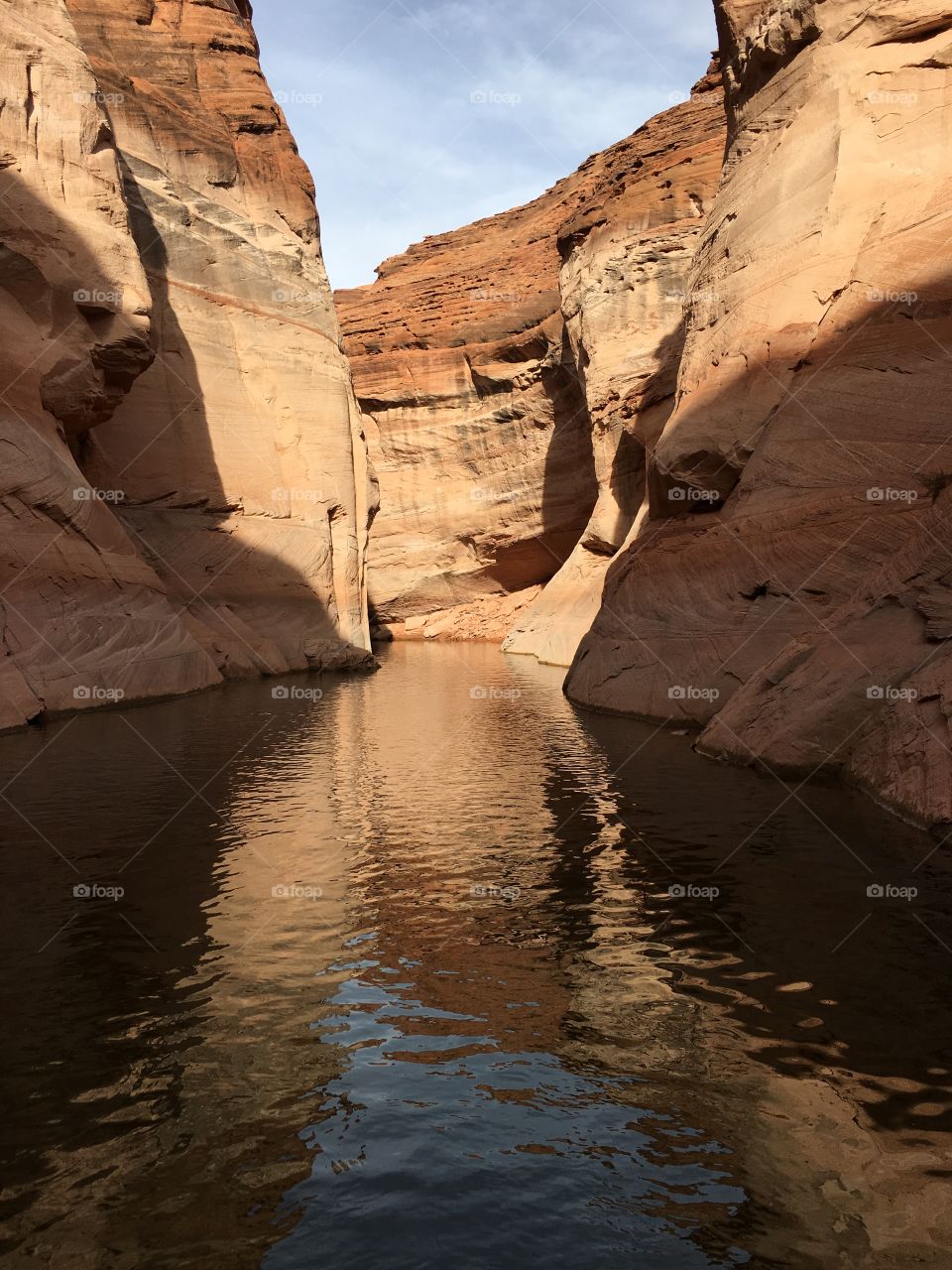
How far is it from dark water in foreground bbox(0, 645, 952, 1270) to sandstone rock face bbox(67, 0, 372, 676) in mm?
17309

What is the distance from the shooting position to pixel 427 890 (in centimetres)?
798

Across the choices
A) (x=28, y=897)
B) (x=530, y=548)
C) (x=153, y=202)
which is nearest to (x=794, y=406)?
(x=28, y=897)

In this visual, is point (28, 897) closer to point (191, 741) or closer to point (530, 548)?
point (191, 741)

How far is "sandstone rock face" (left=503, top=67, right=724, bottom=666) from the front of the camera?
105 ft

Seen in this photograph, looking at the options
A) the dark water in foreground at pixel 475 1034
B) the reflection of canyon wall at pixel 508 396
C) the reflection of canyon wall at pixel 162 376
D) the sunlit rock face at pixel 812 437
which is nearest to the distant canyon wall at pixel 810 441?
the sunlit rock face at pixel 812 437

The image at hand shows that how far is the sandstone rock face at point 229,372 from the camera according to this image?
90.2 feet

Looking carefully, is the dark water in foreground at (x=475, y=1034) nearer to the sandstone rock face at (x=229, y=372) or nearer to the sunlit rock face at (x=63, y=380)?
the sunlit rock face at (x=63, y=380)

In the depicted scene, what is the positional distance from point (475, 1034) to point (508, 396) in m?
43.9

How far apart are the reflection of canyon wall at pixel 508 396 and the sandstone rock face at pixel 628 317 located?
3.9 inches

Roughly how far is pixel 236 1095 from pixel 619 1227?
1.96 meters

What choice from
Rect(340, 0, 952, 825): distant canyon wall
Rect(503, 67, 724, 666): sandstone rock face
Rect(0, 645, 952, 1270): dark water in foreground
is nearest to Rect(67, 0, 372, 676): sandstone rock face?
Rect(503, 67, 724, 666): sandstone rock face

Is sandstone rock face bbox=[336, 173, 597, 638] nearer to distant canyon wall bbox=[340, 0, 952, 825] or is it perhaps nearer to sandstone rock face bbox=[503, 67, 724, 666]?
sandstone rock face bbox=[503, 67, 724, 666]

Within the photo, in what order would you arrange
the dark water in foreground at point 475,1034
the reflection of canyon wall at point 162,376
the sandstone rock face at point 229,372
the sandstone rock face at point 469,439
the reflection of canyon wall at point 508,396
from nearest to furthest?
the dark water in foreground at point 475,1034 < the reflection of canyon wall at point 162,376 < the sandstone rock face at point 229,372 < the reflection of canyon wall at point 508,396 < the sandstone rock face at point 469,439

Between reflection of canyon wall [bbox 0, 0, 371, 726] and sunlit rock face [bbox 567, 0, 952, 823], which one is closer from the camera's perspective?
sunlit rock face [bbox 567, 0, 952, 823]
